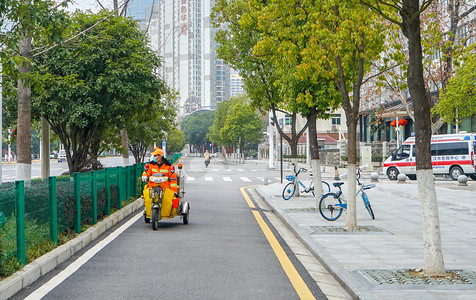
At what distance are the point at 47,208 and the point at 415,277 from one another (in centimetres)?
517

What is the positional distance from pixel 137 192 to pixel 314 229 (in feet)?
26.0

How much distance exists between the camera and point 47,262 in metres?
7.35

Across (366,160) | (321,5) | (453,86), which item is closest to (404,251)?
(321,5)

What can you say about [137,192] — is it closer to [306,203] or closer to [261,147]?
[306,203]

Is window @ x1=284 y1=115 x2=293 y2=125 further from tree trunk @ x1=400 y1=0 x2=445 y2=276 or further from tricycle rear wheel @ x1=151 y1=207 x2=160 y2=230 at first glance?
tree trunk @ x1=400 y1=0 x2=445 y2=276

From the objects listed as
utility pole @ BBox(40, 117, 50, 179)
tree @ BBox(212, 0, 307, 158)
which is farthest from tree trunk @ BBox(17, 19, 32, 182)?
tree @ BBox(212, 0, 307, 158)

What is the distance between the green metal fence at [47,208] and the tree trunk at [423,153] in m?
4.90

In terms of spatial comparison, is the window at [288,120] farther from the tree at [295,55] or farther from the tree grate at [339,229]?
the tree grate at [339,229]

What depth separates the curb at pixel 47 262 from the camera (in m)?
6.09

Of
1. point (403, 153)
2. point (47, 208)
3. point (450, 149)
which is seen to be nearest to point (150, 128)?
point (403, 153)

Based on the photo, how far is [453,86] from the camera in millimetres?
29688

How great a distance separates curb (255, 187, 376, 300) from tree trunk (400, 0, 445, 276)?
1002 millimetres

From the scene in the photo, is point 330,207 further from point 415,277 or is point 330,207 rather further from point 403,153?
point 403,153

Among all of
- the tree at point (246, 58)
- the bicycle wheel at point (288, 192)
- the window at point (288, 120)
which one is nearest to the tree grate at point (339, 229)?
the bicycle wheel at point (288, 192)
